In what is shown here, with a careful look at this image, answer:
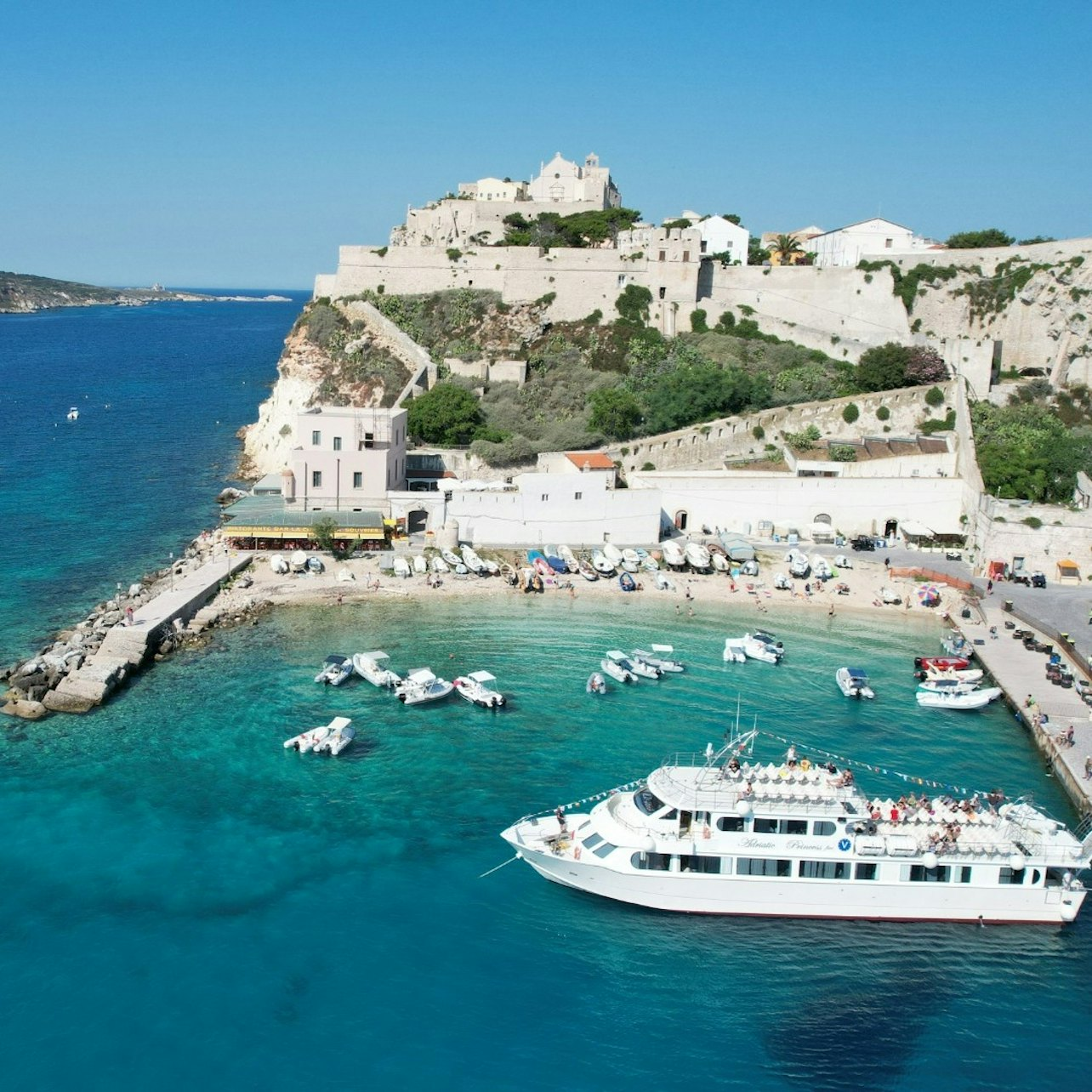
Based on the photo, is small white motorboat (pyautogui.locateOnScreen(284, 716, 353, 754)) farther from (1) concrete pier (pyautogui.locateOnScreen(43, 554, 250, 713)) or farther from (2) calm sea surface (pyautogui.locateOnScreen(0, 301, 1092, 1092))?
(1) concrete pier (pyautogui.locateOnScreen(43, 554, 250, 713))

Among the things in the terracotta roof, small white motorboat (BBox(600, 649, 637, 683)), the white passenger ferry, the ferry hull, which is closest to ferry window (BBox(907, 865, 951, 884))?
the white passenger ferry

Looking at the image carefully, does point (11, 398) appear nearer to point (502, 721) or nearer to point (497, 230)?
point (497, 230)

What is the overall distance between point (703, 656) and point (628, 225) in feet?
153

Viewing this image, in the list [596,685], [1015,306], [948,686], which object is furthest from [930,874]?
[1015,306]

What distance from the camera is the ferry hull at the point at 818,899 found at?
66.1 ft

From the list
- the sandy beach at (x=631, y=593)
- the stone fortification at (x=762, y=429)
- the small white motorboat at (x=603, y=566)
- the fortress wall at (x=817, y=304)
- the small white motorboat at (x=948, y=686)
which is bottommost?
the small white motorboat at (x=948, y=686)

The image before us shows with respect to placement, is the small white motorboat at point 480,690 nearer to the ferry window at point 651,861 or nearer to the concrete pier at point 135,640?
the ferry window at point 651,861

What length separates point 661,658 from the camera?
31625mm

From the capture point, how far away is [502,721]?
27.6 metres

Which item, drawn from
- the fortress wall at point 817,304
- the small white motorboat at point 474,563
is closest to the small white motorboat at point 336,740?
the small white motorboat at point 474,563

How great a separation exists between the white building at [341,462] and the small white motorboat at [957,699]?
73.3 feet

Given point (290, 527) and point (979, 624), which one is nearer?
point (979, 624)

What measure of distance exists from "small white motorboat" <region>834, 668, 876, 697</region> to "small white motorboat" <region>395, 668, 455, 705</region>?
36.5 feet

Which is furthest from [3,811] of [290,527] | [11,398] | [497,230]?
[11,398]
